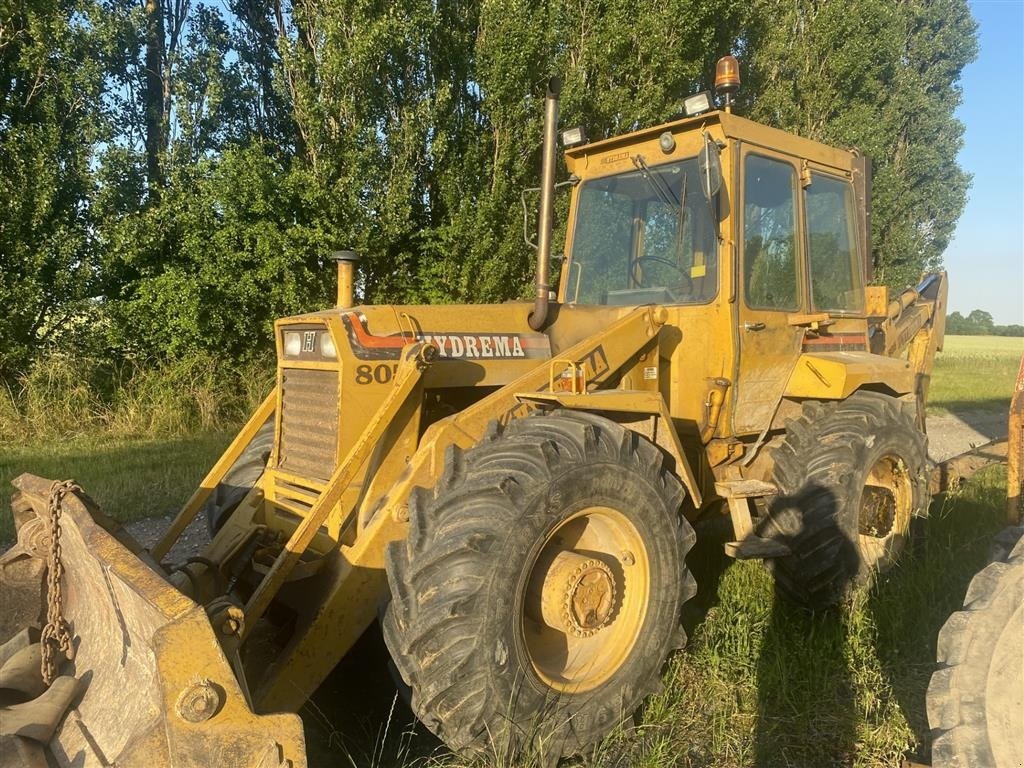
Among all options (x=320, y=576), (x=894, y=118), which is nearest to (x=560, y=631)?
(x=320, y=576)

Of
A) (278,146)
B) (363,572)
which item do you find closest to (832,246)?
(363,572)

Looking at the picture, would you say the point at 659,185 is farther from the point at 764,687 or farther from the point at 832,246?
the point at 764,687

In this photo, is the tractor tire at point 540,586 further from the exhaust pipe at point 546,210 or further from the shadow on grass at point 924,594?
the shadow on grass at point 924,594

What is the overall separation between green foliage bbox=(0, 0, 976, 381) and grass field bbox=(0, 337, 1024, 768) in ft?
26.2

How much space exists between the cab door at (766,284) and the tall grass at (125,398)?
763 centimetres

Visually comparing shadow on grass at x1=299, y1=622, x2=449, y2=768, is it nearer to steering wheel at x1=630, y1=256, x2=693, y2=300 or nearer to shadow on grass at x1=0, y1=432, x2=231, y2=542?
steering wheel at x1=630, y1=256, x2=693, y2=300

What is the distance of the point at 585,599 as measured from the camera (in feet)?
10.4

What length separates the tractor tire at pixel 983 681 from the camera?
215cm

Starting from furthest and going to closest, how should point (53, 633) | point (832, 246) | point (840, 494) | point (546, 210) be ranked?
point (832, 246)
point (840, 494)
point (546, 210)
point (53, 633)

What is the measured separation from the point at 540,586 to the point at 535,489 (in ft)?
1.65

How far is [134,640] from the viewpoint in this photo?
8.27ft

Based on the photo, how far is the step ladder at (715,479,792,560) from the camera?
3967mm

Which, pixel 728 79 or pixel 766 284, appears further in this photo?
pixel 766 284

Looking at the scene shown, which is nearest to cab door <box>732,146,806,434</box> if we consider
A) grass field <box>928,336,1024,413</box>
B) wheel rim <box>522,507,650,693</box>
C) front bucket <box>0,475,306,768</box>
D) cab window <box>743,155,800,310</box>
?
cab window <box>743,155,800,310</box>
